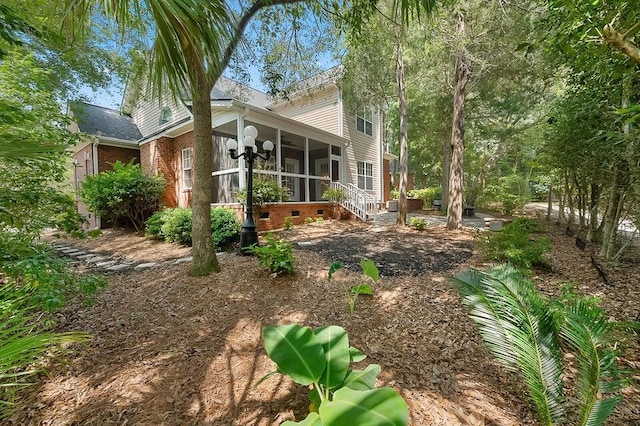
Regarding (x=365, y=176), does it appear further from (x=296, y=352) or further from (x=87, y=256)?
(x=296, y=352)

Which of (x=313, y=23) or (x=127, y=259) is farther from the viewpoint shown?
(x=127, y=259)

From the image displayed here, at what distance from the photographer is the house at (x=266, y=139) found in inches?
329

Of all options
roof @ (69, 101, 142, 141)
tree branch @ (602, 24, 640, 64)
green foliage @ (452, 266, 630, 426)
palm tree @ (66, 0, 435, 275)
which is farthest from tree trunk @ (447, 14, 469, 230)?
roof @ (69, 101, 142, 141)

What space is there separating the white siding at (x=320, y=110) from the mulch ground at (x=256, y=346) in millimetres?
9437

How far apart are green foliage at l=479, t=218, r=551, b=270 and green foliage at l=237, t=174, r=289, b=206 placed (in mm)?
5595

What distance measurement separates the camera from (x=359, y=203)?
10531 mm

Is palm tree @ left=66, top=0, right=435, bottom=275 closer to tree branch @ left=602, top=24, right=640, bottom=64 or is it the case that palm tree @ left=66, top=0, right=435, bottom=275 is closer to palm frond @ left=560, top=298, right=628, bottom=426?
tree branch @ left=602, top=24, right=640, bottom=64

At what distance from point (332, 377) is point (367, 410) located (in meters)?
0.45

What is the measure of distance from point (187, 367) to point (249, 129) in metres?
4.37

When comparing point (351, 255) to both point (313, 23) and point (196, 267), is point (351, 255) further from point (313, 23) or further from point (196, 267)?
point (313, 23)

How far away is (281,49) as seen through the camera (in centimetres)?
593

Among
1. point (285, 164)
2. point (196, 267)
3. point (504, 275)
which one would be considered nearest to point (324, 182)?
point (285, 164)

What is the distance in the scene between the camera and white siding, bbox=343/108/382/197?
42.3ft

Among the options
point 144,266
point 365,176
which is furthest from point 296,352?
point 365,176
